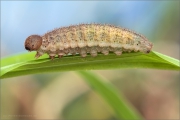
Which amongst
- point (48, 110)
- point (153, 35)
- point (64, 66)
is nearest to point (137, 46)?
point (64, 66)

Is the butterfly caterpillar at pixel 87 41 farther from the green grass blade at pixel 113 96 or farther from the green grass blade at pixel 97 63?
the green grass blade at pixel 113 96

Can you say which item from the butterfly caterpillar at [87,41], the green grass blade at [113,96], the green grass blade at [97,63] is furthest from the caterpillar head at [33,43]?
the green grass blade at [113,96]

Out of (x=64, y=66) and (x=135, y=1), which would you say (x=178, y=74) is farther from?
(x=64, y=66)

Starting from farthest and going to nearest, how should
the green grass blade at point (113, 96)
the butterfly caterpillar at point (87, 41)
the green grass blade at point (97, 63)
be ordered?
the green grass blade at point (113, 96)
the butterfly caterpillar at point (87, 41)
the green grass blade at point (97, 63)

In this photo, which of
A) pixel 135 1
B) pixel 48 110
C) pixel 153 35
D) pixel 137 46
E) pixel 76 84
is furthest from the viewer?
pixel 153 35

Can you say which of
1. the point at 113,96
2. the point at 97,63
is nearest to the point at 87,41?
the point at 97,63

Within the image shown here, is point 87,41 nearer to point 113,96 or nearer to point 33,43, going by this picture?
point 33,43
